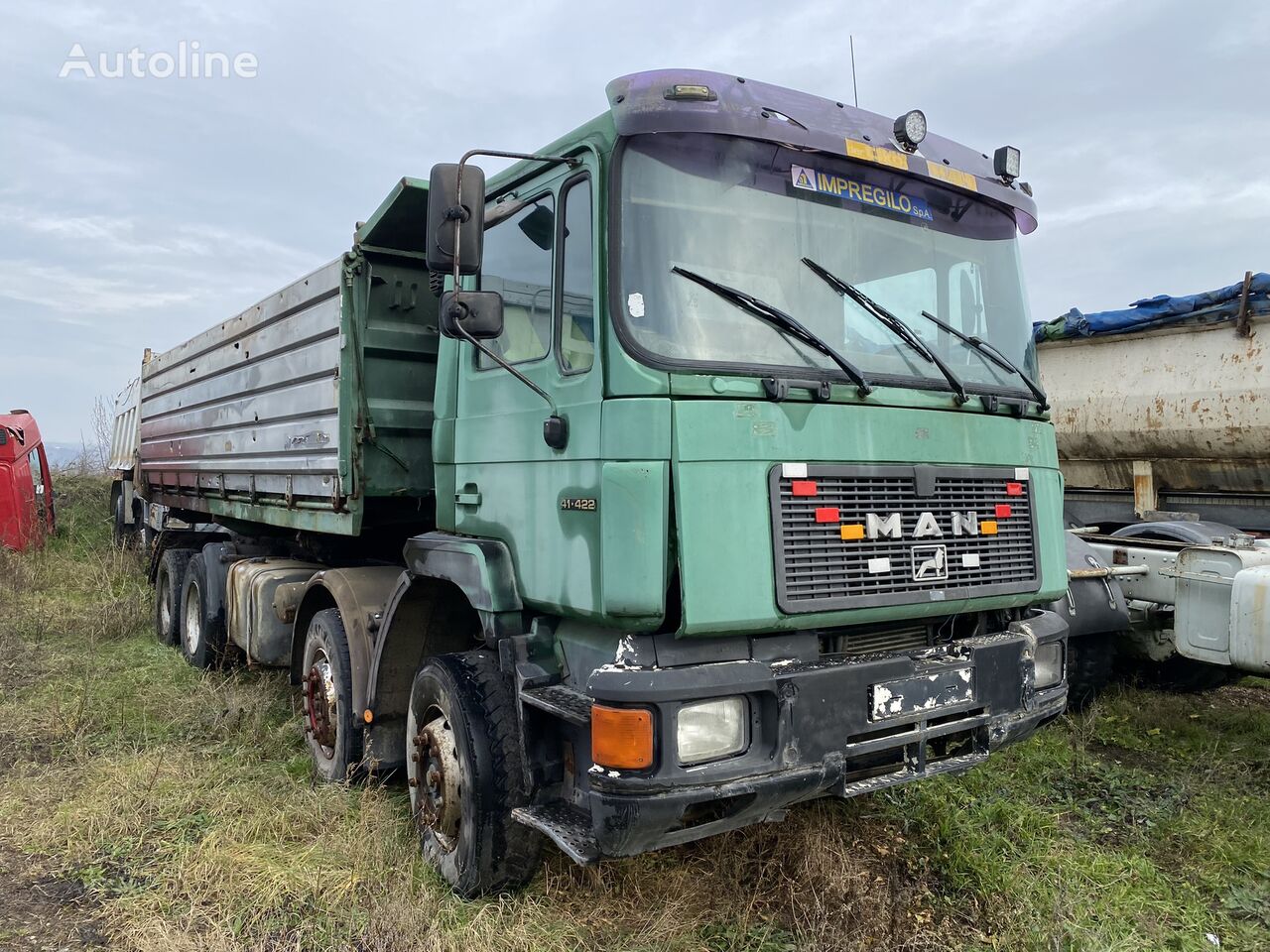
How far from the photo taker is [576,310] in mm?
3047

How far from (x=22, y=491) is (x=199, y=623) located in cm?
720

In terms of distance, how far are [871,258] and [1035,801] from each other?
8.44 ft

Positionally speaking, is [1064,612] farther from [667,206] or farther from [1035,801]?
[667,206]

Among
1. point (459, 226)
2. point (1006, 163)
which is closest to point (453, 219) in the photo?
point (459, 226)

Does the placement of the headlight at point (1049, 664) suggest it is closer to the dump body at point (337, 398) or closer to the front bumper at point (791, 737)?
the front bumper at point (791, 737)

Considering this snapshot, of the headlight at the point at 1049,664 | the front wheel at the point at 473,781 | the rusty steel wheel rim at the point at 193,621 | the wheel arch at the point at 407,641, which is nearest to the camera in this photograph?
the front wheel at the point at 473,781

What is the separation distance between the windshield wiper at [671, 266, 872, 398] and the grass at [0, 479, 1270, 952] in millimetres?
1715

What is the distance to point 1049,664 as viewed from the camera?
3.57 meters

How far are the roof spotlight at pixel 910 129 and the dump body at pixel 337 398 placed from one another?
7.90 feet

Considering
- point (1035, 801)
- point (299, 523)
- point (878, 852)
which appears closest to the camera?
point (878, 852)

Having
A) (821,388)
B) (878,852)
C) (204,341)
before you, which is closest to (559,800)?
(878,852)

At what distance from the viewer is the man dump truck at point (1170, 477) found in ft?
14.9


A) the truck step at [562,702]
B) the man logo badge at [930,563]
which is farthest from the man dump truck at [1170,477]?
the truck step at [562,702]

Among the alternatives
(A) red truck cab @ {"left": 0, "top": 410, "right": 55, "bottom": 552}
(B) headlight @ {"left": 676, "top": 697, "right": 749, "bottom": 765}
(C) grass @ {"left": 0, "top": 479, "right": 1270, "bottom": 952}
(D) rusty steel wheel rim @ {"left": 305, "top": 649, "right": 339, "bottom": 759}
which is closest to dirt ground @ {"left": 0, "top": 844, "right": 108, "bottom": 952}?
(C) grass @ {"left": 0, "top": 479, "right": 1270, "bottom": 952}
